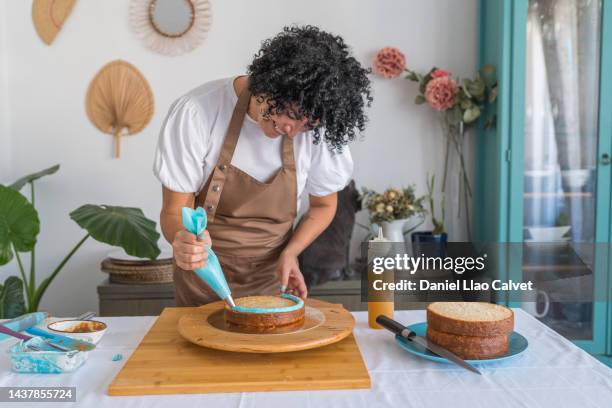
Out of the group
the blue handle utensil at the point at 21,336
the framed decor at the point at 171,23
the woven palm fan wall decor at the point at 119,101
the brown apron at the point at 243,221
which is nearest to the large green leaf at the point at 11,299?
the woven palm fan wall decor at the point at 119,101

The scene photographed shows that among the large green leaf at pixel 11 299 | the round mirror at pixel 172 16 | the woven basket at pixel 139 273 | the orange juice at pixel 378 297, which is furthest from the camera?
the round mirror at pixel 172 16

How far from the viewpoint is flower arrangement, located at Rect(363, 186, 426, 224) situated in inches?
120

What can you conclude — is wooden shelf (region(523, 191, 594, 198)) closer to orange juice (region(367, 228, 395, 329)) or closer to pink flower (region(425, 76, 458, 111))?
pink flower (region(425, 76, 458, 111))

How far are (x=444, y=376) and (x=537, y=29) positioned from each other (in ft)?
7.85

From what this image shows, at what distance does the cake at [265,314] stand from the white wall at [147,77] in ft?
6.57

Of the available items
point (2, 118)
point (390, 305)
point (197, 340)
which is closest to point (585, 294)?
point (390, 305)

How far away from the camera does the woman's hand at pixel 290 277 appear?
64.0 inches

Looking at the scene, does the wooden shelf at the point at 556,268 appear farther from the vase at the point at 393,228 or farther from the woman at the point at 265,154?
the woman at the point at 265,154

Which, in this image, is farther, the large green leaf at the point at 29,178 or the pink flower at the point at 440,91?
the pink flower at the point at 440,91

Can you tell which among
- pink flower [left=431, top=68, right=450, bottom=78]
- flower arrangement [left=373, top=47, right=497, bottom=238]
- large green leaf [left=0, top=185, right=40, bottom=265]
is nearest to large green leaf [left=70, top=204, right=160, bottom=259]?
large green leaf [left=0, top=185, right=40, bottom=265]

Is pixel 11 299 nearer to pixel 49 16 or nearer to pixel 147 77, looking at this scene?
pixel 147 77

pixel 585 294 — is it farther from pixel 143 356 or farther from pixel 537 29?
pixel 143 356

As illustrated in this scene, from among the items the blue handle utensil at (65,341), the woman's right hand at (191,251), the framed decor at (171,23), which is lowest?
the blue handle utensil at (65,341)

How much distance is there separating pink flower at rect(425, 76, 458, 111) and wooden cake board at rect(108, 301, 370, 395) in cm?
208
